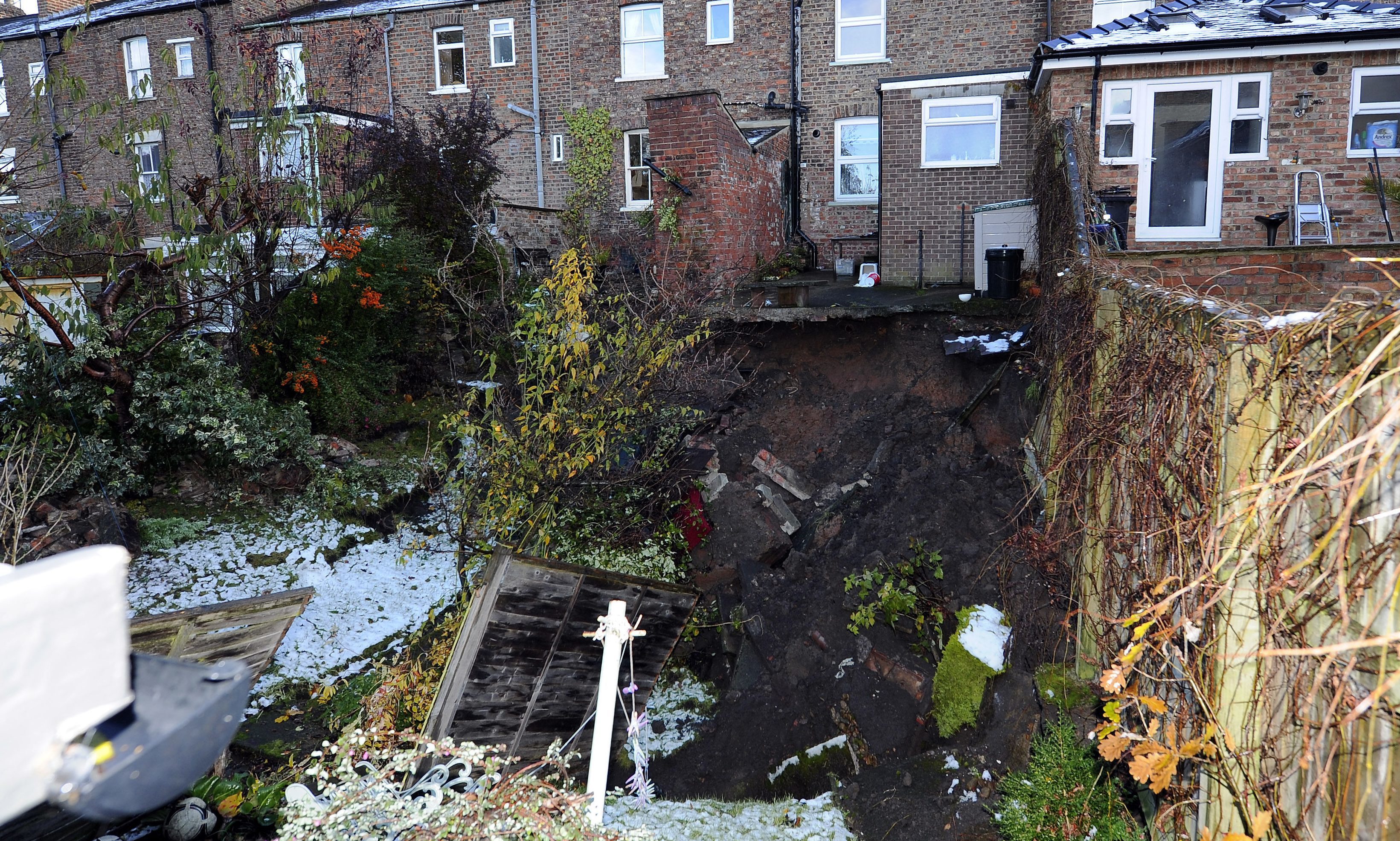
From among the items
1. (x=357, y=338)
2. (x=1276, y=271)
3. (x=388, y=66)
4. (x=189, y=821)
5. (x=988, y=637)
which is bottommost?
(x=189, y=821)

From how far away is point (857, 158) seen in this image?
16.9 metres

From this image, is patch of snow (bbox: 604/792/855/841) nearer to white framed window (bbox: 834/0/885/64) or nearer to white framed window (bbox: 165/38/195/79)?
white framed window (bbox: 834/0/885/64)

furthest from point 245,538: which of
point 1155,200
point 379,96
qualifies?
point 379,96

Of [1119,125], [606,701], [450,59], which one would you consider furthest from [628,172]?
[606,701]

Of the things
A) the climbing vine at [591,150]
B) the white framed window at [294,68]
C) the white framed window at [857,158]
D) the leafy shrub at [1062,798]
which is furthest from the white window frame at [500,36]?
the leafy shrub at [1062,798]

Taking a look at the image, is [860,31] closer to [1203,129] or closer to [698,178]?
[698,178]

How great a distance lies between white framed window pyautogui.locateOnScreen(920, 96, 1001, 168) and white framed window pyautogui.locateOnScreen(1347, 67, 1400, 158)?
4.37 m

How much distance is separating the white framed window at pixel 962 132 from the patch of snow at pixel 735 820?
402 inches

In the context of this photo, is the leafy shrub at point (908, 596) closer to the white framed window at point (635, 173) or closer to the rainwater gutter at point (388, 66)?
the white framed window at point (635, 173)

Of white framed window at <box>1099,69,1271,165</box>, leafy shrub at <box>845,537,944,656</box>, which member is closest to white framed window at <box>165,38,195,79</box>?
white framed window at <box>1099,69,1271,165</box>

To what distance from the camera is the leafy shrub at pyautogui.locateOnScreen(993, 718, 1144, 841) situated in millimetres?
4309

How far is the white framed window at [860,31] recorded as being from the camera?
1647 centimetres

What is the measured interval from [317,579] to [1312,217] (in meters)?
12.1

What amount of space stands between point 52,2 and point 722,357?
25.9 metres
